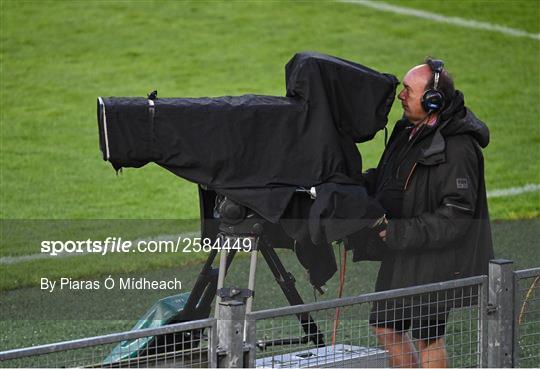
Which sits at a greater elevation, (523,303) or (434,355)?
(523,303)

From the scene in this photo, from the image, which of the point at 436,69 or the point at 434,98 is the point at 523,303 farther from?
the point at 436,69

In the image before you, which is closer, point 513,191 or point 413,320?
point 413,320

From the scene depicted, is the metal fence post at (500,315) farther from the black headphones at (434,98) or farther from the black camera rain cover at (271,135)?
the black headphones at (434,98)

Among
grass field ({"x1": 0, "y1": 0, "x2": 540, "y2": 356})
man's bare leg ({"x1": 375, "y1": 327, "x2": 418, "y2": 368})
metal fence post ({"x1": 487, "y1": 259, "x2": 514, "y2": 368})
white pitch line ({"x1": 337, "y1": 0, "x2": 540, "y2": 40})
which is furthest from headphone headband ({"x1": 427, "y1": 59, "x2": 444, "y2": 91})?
white pitch line ({"x1": 337, "y1": 0, "x2": 540, "y2": 40})

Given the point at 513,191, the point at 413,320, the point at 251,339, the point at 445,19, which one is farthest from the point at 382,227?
the point at 445,19

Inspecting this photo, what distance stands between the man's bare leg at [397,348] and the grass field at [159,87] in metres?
2.99

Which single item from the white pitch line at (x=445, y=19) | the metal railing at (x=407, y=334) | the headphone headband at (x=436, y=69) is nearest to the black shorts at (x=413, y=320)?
the metal railing at (x=407, y=334)

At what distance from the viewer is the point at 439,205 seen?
5484 mm

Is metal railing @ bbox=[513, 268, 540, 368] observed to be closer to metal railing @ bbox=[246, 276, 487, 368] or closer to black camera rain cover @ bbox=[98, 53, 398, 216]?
metal railing @ bbox=[246, 276, 487, 368]

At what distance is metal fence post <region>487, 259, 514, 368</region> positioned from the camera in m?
5.13

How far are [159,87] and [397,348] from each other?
11692mm

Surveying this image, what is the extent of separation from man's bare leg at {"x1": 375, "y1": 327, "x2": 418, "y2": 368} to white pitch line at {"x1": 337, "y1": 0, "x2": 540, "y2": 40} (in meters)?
14.6

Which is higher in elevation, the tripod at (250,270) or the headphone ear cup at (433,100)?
the headphone ear cup at (433,100)

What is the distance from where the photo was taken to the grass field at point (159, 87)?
10242 millimetres
